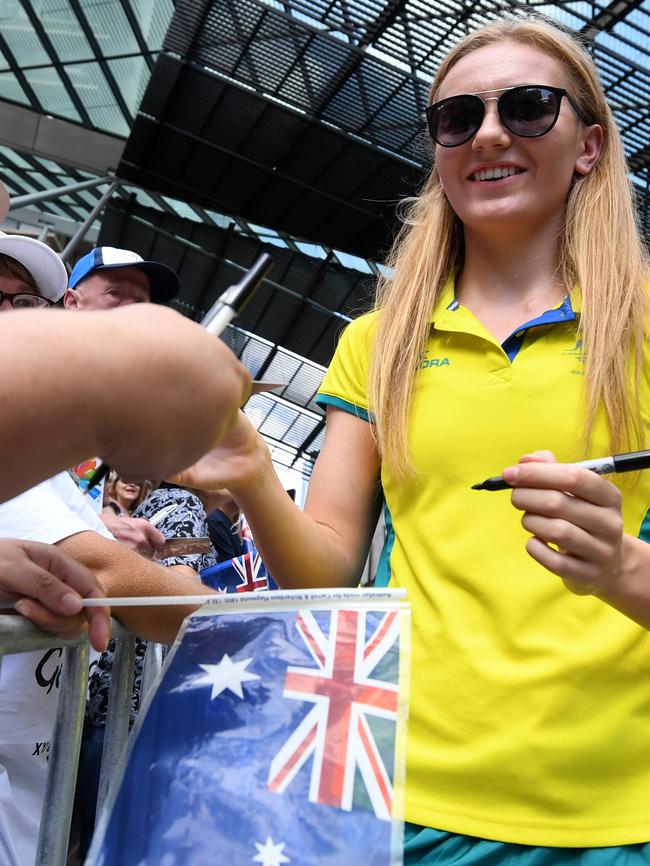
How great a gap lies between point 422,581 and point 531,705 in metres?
0.25

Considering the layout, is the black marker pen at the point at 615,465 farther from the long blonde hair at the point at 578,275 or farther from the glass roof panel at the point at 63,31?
the glass roof panel at the point at 63,31

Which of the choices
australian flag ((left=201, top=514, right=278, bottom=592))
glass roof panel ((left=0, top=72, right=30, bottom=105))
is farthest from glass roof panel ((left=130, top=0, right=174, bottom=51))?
australian flag ((left=201, top=514, right=278, bottom=592))

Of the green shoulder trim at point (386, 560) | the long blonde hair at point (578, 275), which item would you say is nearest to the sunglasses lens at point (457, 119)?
the long blonde hair at point (578, 275)

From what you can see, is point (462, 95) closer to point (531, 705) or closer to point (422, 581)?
point (422, 581)

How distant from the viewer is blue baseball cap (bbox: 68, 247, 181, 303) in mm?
4258

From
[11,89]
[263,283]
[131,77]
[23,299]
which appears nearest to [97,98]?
[131,77]

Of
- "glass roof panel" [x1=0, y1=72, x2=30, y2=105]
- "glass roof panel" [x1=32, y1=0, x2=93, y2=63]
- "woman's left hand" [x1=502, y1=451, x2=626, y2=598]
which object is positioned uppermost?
"glass roof panel" [x1=32, y1=0, x2=93, y2=63]

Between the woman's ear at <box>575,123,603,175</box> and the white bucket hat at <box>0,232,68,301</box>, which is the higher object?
the white bucket hat at <box>0,232,68,301</box>

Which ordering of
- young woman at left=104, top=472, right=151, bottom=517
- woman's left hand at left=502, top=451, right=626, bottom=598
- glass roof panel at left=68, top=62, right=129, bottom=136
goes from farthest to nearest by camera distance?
glass roof panel at left=68, top=62, right=129, bottom=136
young woman at left=104, top=472, right=151, bottom=517
woman's left hand at left=502, top=451, right=626, bottom=598

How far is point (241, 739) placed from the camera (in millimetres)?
870

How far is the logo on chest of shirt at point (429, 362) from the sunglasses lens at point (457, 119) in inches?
15.7

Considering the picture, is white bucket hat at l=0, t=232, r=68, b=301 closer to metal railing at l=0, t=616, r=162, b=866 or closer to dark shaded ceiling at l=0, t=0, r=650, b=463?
metal railing at l=0, t=616, r=162, b=866

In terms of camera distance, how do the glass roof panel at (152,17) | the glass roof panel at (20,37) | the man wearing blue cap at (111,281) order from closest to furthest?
Result: the man wearing blue cap at (111,281) < the glass roof panel at (152,17) < the glass roof panel at (20,37)

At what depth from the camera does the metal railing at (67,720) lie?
1.23 metres
